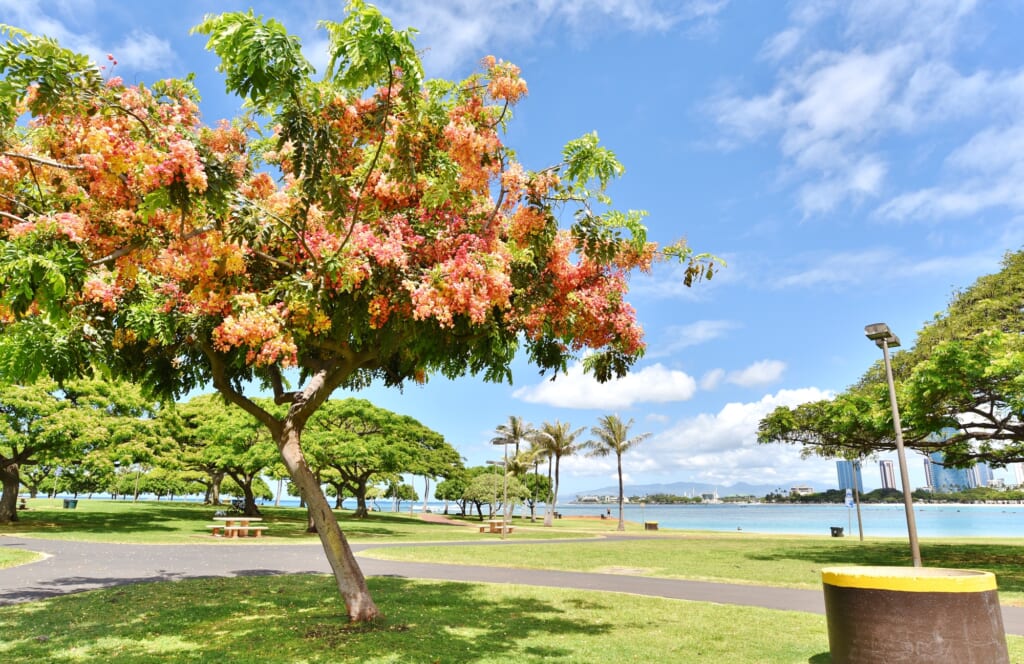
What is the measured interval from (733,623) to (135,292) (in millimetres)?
10085

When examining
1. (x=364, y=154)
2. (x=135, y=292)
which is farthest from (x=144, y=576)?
(x=364, y=154)

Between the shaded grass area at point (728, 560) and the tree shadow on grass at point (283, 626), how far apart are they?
258 inches

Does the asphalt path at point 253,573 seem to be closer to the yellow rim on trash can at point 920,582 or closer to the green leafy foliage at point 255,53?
the yellow rim on trash can at point 920,582

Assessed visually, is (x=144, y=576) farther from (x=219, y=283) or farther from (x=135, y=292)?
(x=219, y=283)

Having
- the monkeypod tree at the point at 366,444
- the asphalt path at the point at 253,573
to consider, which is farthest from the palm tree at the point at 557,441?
the asphalt path at the point at 253,573

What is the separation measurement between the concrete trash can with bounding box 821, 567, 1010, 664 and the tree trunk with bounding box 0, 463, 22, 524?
34.9 m

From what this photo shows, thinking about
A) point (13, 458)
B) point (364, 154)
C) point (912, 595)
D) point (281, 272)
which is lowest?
point (912, 595)

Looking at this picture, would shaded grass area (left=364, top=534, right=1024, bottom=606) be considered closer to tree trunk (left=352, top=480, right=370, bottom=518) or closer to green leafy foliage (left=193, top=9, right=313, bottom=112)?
green leafy foliage (left=193, top=9, right=313, bottom=112)

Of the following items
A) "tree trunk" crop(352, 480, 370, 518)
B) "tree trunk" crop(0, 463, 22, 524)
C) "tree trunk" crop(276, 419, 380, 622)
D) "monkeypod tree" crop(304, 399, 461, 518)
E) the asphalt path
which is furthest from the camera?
"tree trunk" crop(352, 480, 370, 518)

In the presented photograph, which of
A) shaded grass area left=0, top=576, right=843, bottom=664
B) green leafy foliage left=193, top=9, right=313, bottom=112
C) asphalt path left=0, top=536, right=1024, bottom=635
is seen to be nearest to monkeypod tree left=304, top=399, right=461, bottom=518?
asphalt path left=0, top=536, right=1024, bottom=635

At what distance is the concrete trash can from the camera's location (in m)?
6.04

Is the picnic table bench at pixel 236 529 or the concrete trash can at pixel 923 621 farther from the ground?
the concrete trash can at pixel 923 621

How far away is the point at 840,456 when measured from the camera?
90.2ft

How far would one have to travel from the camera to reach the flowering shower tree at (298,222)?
190 inches
